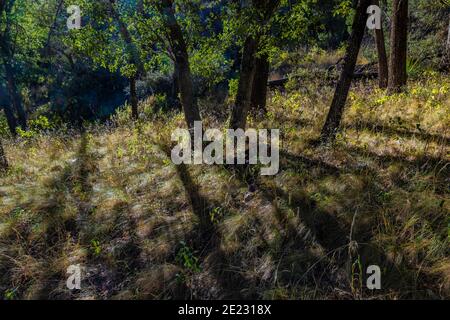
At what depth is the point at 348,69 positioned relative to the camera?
5.88m

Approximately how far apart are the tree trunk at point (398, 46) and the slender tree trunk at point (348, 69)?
305cm

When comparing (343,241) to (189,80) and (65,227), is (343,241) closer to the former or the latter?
(65,227)

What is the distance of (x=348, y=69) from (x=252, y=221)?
3121mm

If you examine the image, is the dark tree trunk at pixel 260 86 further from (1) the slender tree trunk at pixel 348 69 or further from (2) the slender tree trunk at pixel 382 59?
(2) the slender tree trunk at pixel 382 59

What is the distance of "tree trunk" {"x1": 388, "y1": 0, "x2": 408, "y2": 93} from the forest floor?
1.57 meters

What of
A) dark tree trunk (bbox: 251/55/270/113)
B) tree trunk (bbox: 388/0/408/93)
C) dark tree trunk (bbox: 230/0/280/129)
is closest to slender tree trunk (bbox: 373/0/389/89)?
tree trunk (bbox: 388/0/408/93)

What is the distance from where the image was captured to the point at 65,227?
5203 mm

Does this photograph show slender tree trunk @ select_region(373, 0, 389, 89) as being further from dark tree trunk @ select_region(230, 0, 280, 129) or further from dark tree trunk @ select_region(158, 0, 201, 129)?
dark tree trunk @ select_region(158, 0, 201, 129)

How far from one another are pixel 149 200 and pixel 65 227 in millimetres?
1260

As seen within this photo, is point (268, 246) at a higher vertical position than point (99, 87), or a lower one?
lower

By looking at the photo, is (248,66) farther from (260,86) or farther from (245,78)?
(260,86)

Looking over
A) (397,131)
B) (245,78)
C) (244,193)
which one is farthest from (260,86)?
(244,193)
